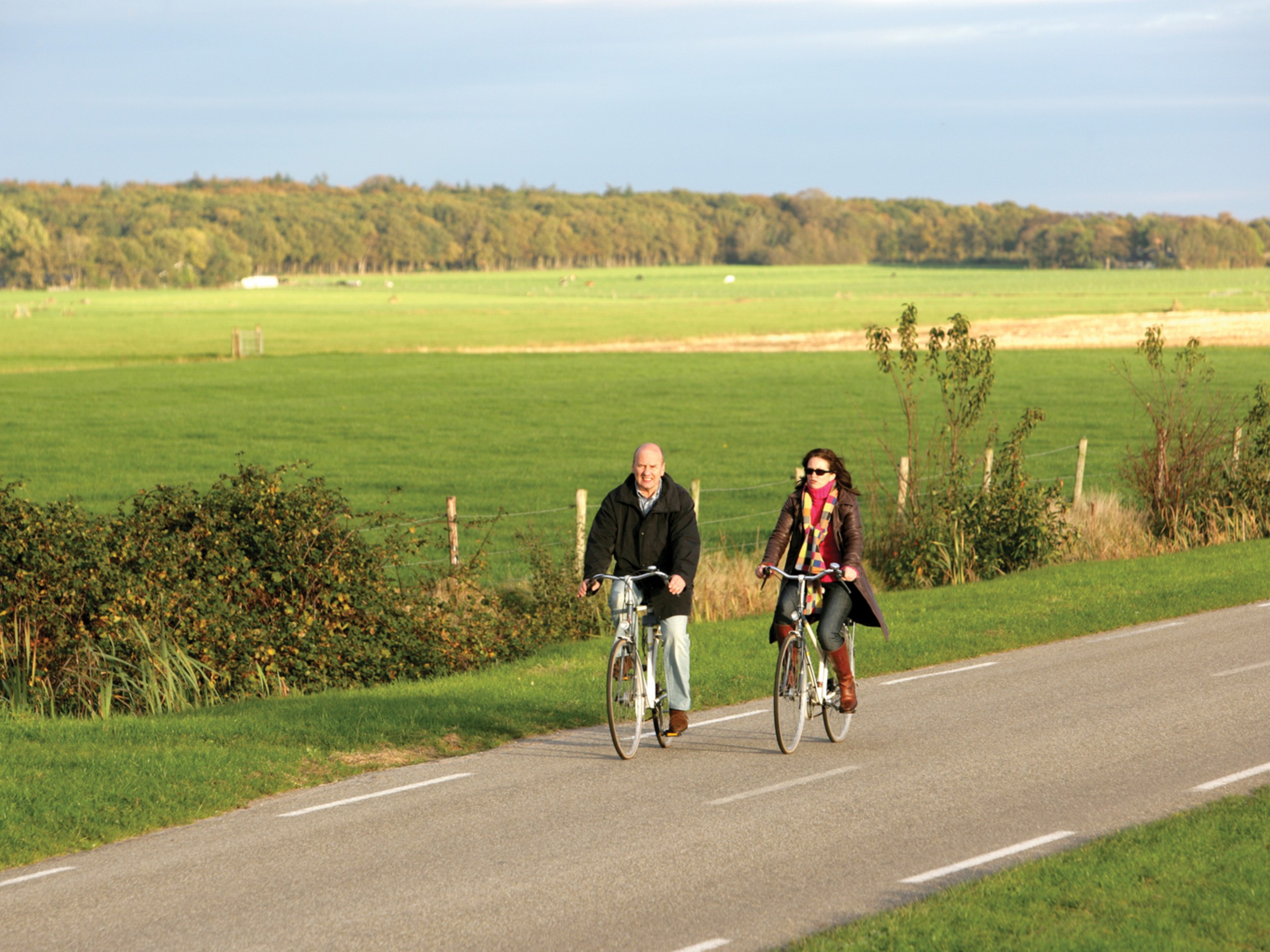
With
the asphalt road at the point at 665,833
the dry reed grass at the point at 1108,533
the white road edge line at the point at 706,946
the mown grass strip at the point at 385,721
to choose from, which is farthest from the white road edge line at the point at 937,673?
the dry reed grass at the point at 1108,533

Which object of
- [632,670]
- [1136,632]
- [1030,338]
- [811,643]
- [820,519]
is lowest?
[1030,338]

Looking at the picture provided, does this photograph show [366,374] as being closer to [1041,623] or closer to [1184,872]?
[1041,623]

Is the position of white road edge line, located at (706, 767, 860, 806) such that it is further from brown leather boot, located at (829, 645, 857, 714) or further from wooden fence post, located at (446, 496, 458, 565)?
wooden fence post, located at (446, 496, 458, 565)

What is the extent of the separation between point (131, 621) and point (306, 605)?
1793 mm

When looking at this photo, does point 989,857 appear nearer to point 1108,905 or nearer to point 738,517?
point 1108,905

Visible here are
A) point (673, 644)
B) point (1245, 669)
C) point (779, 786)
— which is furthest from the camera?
point (1245, 669)

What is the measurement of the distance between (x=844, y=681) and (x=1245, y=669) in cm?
487

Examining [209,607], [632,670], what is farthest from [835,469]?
[209,607]

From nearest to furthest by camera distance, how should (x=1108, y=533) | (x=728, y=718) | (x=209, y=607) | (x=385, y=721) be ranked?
(x=385, y=721) < (x=728, y=718) < (x=209, y=607) < (x=1108, y=533)

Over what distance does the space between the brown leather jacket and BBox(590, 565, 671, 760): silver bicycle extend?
921mm

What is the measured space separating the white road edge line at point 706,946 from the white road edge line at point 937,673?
7.17m

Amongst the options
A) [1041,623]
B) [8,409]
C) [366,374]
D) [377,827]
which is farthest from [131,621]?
[366,374]

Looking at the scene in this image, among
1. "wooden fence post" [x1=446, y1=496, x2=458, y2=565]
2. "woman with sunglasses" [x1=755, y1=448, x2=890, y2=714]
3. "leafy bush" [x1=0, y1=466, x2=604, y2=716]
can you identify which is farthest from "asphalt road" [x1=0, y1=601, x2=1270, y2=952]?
"wooden fence post" [x1=446, y1=496, x2=458, y2=565]

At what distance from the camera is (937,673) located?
559 inches
